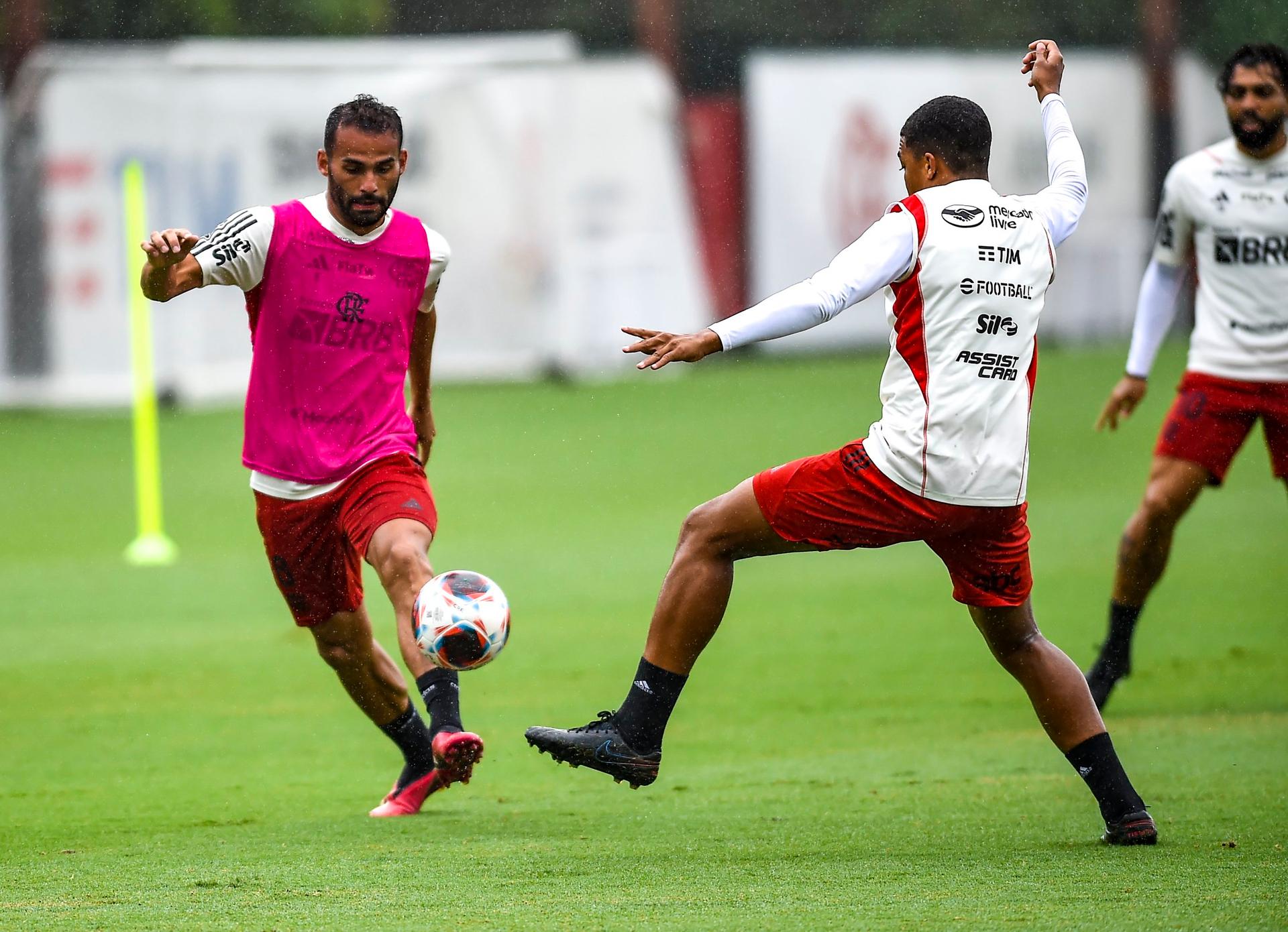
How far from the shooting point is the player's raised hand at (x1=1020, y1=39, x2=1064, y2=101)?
6.26 meters

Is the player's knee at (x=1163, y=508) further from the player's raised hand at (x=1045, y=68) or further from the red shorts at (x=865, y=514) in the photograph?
the red shorts at (x=865, y=514)

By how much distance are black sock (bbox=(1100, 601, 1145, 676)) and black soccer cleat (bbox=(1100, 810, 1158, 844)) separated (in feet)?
7.60

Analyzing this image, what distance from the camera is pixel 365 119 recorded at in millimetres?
6152

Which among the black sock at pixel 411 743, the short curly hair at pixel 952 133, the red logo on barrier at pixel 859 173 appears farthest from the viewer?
the red logo on barrier at pixel 859 173

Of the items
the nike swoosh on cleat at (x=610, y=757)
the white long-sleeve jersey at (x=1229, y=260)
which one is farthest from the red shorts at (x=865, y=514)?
the white long-sleeve jersey at (x=1229, y=260)

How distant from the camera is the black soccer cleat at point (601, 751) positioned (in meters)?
5.59

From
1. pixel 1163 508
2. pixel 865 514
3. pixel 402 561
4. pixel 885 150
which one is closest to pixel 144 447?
pixel 402 561

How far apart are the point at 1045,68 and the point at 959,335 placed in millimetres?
1370

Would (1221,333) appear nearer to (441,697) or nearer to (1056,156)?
(1056,156)

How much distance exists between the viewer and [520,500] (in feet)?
53.5

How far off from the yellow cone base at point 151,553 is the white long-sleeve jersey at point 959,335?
8.98 meters

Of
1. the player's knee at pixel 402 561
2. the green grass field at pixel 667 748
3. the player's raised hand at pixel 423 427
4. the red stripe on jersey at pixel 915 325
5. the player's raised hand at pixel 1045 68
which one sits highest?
the player's raised hand at pixel 1045 68

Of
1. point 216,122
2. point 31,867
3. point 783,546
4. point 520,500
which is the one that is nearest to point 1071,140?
point 783,546

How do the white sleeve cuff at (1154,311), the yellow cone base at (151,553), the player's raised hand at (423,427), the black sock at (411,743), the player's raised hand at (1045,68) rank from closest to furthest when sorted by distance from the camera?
the player's raised hand at (1045,68), the black sock at (411,743), the player's raised hand at (423,427), the white sleeve cuff at (1154,311), the yellow cone base at (151,553)
